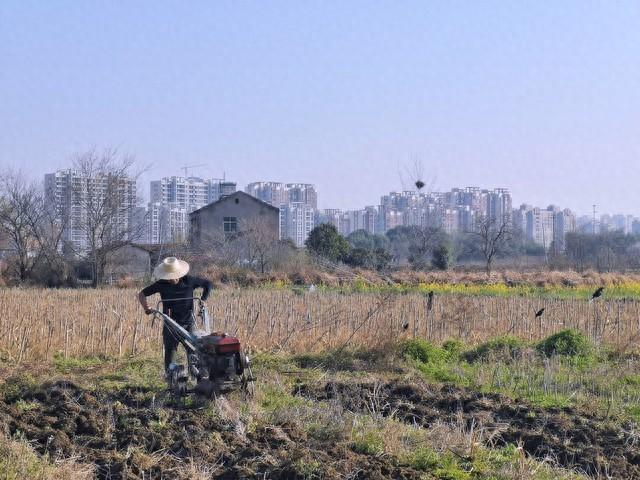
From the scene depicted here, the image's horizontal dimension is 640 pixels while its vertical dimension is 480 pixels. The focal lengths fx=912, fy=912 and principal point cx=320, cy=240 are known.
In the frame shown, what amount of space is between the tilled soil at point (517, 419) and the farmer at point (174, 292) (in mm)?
1707

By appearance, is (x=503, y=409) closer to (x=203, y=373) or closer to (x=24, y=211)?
(x=203, y=373)

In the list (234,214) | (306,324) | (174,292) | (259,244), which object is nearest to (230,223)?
(234,214)

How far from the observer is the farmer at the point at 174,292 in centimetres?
1050

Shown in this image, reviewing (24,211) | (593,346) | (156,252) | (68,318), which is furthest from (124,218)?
(593,346)

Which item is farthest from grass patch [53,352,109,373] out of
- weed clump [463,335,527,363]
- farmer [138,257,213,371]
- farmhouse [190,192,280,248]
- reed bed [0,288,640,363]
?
farmhouse [190,192,280,248]

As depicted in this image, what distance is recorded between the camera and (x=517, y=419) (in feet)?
31.1

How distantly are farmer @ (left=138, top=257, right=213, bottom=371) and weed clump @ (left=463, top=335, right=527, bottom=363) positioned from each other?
18.4 ft

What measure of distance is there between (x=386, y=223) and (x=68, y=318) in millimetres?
156041

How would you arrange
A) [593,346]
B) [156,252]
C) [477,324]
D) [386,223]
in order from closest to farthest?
1. [593,346]
2. [477,324]
3. [156,252]
4. [386,223]

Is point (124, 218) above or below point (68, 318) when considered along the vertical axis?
above

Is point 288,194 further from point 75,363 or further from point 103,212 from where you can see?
point 75,363

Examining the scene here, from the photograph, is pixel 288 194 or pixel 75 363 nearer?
pixel 75 363

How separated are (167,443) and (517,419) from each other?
3.76 meters

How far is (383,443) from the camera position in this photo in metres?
7.61
